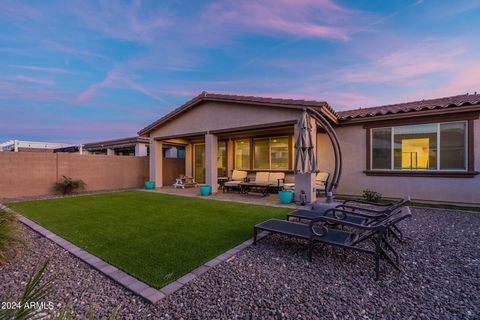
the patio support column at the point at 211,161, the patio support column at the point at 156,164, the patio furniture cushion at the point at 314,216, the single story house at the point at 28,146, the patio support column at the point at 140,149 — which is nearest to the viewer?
the patio furniture cushion at the point at 314,216

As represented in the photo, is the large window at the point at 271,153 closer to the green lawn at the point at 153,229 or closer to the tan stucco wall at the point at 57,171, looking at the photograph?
the green lawn at the point at 153,229

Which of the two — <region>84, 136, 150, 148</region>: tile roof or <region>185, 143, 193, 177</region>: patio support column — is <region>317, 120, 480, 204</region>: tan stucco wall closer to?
<region>185, 143, 193, 177</region>: patio support column

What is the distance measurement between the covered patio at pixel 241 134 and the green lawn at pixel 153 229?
9.74ft

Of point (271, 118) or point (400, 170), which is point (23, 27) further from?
point (400, 170)

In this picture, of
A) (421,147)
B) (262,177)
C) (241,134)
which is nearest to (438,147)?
(421,147)

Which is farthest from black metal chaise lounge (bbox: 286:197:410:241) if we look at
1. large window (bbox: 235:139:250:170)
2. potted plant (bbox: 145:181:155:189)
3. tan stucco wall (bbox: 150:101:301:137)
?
potted plant (bbox: 145:181:155:189)

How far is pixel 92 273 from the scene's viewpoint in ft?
Answer: 10.2

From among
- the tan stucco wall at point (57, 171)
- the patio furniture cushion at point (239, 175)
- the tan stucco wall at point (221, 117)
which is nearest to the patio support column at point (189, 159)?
the tan stucco wall at point (221, 117)

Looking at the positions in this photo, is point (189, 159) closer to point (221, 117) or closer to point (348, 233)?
point (221, 117)

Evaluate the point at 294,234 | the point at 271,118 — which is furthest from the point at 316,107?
the point at 294,234

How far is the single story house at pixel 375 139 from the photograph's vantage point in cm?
741

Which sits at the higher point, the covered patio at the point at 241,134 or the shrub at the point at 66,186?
the covered patio at the point at 241,134

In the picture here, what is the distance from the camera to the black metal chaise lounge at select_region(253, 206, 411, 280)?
310 cm

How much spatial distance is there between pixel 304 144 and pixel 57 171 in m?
11.7
